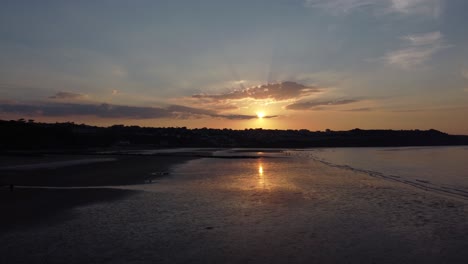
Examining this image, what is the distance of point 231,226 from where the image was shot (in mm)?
13664

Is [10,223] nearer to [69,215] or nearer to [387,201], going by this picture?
[69,215]

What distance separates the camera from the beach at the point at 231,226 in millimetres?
10352

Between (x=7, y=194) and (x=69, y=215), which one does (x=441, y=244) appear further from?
(x=7, y=194)

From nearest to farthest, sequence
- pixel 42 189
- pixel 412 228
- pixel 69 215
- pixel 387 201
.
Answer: pixel 412 228, pixel 69 215, pixel 387 201, pixel 42 189

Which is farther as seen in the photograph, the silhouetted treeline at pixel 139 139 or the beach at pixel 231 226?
the silhouetted treeline at pixel 139 139

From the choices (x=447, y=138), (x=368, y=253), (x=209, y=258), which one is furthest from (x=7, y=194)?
(x=447, y=138)

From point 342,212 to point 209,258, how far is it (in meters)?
8.20

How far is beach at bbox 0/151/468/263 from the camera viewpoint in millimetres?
10352

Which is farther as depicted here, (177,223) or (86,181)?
(86,181)

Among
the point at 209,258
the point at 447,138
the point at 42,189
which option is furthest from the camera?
the point at 447,138

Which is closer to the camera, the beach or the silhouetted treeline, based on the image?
the beach

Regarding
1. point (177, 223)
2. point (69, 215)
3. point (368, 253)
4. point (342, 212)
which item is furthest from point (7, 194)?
point (368, 253)

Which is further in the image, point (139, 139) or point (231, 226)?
point (139, 139)

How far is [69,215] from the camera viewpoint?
1555 cm
